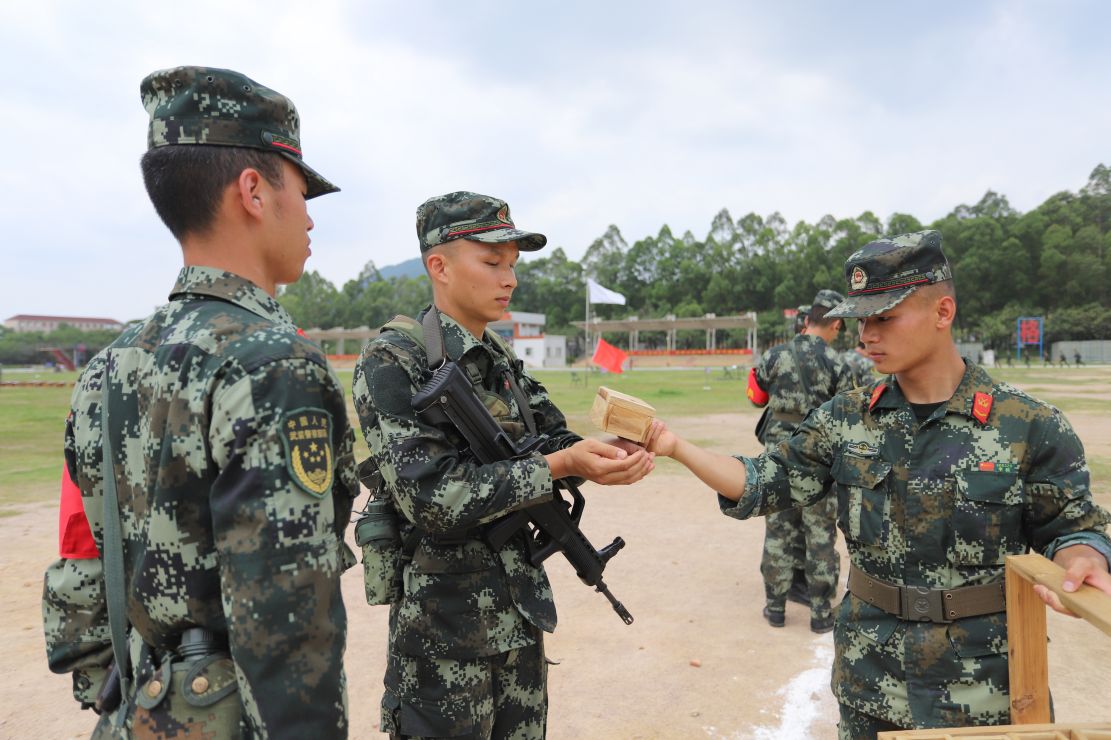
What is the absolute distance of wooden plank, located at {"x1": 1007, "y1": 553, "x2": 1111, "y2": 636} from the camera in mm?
1635

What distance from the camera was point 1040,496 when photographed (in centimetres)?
215

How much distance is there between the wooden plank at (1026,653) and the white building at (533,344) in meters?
58.5

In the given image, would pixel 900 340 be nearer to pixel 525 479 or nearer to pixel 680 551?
pixel 525 479

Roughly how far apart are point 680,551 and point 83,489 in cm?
578

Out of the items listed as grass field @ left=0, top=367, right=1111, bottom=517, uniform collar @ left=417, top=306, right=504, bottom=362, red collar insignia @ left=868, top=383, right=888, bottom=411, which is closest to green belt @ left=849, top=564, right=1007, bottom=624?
red collar insignia @ left=868, top=383, right=888, bottom=411

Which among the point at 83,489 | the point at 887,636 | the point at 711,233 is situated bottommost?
the point at 887,636

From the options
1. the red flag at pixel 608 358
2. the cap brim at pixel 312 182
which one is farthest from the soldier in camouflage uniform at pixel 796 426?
the red flag at pixel 608 358

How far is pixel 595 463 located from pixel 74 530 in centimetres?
144

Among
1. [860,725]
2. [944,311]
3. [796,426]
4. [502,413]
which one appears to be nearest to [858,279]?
[944,311]

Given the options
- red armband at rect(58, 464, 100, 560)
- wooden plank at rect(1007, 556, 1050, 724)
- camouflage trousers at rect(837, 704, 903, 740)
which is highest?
red armband at rect(58, 464, 100, 560)

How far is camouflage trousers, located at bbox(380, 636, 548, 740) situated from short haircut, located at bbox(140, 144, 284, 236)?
158 centimetres

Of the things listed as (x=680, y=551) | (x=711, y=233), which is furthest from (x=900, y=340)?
(x=711, y=233)

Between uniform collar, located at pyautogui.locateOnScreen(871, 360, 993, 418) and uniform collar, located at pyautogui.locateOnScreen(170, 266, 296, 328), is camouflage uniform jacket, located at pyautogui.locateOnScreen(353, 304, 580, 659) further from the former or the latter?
uniform collar, located at pyautogui.locateOnScreen(871, 360, 993, 418)

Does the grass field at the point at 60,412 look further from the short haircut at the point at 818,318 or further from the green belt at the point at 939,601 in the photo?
the green belt at the point at 939,601
